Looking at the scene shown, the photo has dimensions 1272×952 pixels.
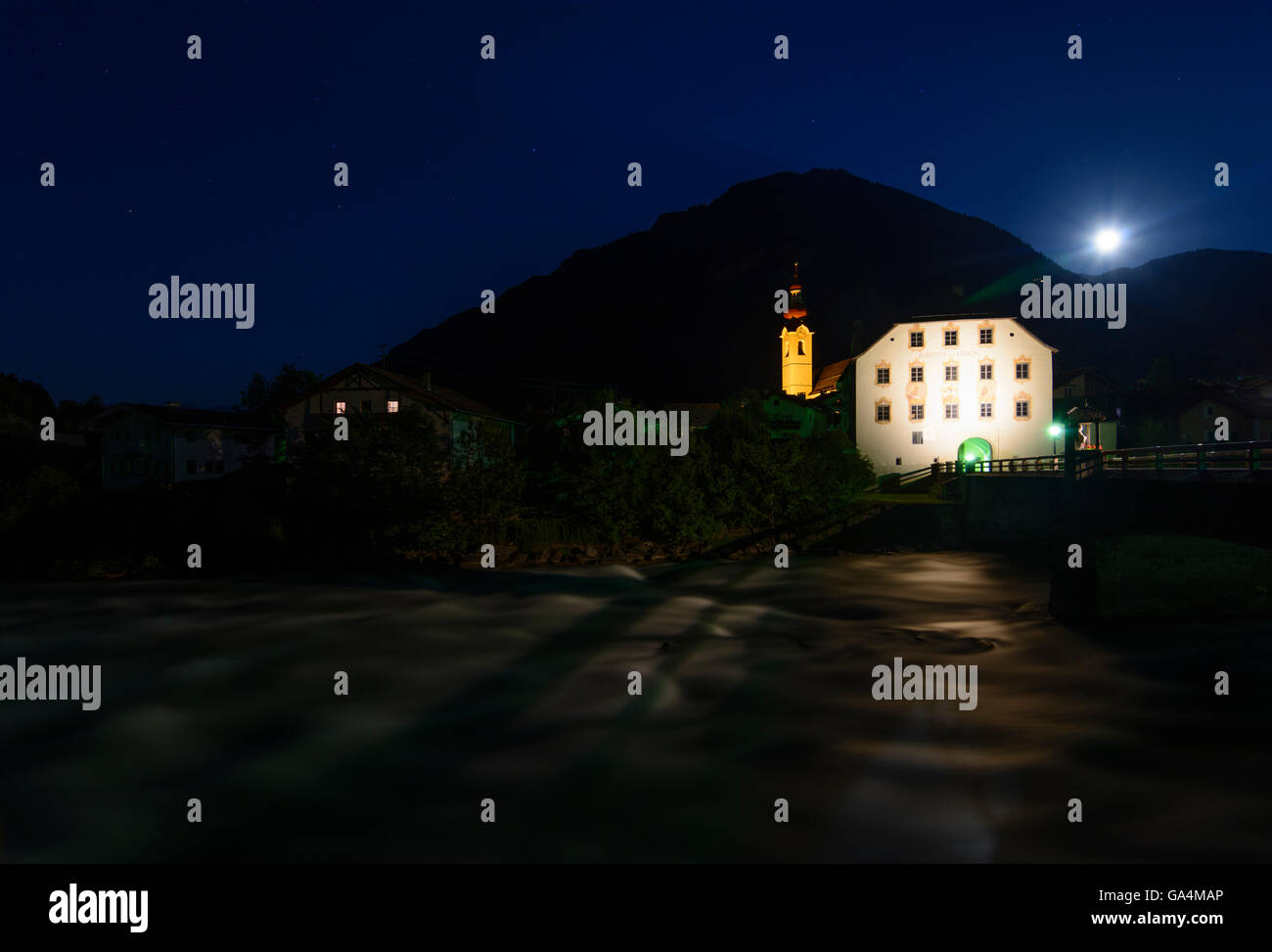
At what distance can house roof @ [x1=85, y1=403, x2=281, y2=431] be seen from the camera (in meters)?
60.8

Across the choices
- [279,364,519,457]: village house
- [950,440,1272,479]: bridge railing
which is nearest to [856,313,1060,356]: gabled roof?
[950,440,1272,479]: bridge railing

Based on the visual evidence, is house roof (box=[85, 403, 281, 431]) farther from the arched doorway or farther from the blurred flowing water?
the arched doorway

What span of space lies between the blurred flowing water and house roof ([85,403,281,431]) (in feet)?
112

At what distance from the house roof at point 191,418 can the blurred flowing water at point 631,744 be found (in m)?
34.0

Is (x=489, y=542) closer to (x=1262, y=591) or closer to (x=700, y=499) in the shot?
(x=700, y=499)

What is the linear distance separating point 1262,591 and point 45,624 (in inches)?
1596

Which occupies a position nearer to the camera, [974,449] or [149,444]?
[149,444]

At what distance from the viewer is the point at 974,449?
63.0 m

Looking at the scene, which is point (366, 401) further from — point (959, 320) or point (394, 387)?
point (959, 320)

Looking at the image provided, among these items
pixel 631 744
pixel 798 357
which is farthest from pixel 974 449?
pixel 631 744

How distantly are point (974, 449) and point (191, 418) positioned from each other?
198ft

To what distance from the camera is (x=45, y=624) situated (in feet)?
100
